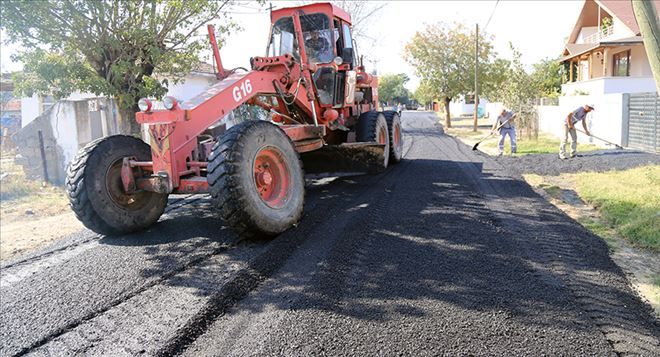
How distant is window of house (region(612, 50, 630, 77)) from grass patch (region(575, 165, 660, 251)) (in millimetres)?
21514

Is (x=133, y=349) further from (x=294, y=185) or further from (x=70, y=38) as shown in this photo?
(x=70, y=38)

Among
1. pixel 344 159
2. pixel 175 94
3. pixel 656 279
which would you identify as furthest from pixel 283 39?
pixel 175 94

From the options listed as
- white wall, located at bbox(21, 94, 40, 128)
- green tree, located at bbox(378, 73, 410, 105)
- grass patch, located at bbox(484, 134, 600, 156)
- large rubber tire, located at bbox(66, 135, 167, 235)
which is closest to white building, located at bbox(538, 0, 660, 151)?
grass patch, located at bbox(484, 134, 600, 156)

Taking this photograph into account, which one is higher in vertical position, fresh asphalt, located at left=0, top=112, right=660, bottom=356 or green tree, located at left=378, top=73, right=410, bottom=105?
green tree, located at left=378, top=73, right=410, bottom=105

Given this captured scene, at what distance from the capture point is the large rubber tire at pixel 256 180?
4910mm

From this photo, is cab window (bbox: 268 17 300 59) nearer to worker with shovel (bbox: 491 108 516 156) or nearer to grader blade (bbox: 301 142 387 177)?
grader blade (bbox: 301 142 387 177)

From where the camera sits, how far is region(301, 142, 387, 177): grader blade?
882 cm

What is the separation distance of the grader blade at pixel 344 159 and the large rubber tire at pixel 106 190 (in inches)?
138

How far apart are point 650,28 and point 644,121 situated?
33.2 feet

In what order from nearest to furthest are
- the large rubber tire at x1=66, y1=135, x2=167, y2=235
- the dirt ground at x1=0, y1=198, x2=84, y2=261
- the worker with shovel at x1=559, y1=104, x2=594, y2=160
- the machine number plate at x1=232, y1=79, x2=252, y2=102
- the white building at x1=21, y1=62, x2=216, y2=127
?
the large rubber tire at x1=66, y1=135, x2=167, y2=235 → the machine number plate at x1=232, y1=79, x2=252, y2=102 → the dirt ground at x1=0, y1=198, x2=84, y2=261 → the worker with shovel at x1=559, y1=104, x2=594, y2=160 → the white building at x1=21, y1=62, x2=216, y2=127

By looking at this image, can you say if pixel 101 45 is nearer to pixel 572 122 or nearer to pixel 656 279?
pixel 656 279

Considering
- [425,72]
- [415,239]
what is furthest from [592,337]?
[425,72]

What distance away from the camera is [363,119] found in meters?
10.0

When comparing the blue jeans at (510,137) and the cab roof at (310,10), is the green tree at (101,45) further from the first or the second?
the blue jeans at (510,137)
